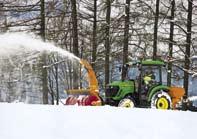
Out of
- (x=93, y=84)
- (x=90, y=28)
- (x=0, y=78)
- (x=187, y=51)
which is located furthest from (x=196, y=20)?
(x=0, y=78)

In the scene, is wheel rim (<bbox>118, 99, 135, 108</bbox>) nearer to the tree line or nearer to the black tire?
the black tire

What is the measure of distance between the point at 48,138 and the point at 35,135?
0.66 ft

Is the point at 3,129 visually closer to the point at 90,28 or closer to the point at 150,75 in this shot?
the point at 150,75

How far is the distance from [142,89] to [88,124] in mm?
9207

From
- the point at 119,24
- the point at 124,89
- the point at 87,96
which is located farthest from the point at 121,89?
the point at 119,24

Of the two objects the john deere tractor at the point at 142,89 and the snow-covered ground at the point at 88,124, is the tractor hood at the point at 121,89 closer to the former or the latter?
the john deere tractor at the point at 142,89

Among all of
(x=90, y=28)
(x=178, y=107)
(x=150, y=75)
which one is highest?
(x=90, y=28)

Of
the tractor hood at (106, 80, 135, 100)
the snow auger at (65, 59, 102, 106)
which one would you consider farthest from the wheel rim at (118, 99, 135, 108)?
the snow auger at (65, 59, 102, 106)

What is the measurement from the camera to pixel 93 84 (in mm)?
16688

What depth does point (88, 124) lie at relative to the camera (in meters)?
7.87

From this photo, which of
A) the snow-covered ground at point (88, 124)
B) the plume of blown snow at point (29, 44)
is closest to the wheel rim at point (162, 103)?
the plume of blown snow at point (29, 44)

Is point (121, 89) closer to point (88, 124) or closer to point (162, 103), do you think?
point (162, 103)

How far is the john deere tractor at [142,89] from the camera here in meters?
16.7

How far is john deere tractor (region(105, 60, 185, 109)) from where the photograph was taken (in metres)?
16.7
